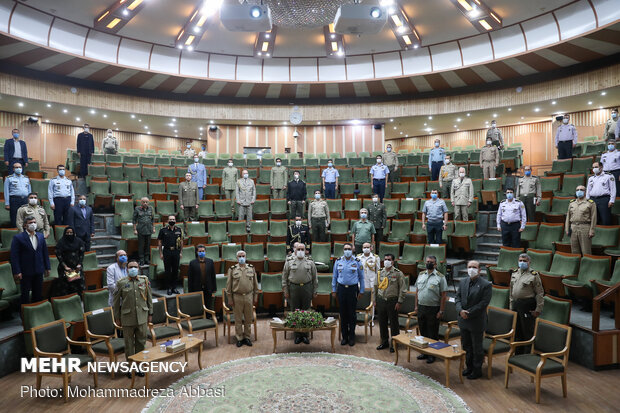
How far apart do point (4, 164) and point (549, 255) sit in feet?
35.4

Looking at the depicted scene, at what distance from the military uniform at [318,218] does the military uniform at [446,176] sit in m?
2.93

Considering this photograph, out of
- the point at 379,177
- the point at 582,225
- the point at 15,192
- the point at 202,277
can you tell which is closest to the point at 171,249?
the point at 202,277

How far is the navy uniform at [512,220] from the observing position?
6.90 meters

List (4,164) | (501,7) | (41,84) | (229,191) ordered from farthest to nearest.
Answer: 1. (41,84)
2. (501,7)
3. (229,191)
4. (4,164)

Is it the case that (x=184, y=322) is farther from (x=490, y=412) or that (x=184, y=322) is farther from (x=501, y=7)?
(x=501, y=7)

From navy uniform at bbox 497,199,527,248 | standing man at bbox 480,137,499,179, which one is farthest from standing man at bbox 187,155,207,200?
standing man at bbox 480,137,499,179

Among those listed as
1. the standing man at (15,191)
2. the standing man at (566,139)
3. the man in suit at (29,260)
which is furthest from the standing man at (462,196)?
the standing man at (15,191)

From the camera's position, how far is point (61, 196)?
7.04 meters

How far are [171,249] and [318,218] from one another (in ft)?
9.32

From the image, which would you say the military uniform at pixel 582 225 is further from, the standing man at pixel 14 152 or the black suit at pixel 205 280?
the standing man at pixel 14 152

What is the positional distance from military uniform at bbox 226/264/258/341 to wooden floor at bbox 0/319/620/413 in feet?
1.38

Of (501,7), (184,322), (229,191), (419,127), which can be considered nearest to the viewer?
(184,322)

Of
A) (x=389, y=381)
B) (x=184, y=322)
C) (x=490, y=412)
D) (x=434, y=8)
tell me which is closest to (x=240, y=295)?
(x=184, y=322)

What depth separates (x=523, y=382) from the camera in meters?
4.49
